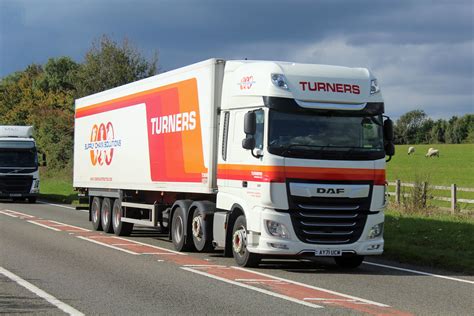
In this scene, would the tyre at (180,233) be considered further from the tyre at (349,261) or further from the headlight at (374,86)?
the headlight at (374,86)

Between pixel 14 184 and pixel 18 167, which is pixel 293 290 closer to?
pixel 14 184

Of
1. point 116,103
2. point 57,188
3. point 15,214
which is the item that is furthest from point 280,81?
point 57,188

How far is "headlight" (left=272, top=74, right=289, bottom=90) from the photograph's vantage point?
480 inches

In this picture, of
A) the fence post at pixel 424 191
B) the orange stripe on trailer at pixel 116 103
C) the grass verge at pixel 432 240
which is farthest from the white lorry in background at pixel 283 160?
the fence post at pixel 424 191

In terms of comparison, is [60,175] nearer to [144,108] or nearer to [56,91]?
[56,91]

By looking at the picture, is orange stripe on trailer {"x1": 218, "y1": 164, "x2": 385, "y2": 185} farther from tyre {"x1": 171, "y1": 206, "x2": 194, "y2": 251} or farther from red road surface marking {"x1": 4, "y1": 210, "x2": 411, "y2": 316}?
tyre {"x1": 171, "y1": 206, "x2": 194, "y2": 251}

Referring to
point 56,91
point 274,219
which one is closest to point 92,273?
point 274,219

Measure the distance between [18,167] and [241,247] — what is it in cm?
2487

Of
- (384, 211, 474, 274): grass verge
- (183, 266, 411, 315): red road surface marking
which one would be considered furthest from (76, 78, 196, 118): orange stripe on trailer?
(384, 211, 474, 274): grass verge

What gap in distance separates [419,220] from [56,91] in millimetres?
75207

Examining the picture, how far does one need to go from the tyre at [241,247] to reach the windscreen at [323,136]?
157 centimetres

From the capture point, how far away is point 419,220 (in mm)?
20172

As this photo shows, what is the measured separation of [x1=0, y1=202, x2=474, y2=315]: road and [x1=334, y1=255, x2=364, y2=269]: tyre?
0.18 meters

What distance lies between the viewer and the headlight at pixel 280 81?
12188 millimetres
